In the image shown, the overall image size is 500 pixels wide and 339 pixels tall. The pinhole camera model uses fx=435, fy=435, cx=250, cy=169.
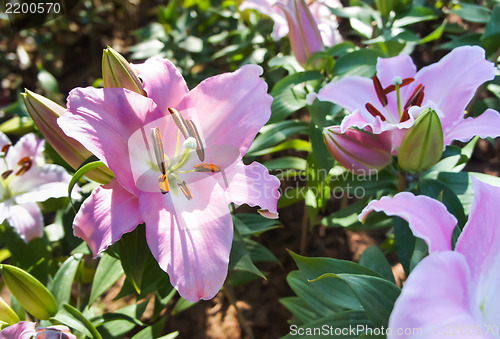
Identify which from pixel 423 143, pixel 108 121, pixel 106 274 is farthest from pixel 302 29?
pixel 106 274

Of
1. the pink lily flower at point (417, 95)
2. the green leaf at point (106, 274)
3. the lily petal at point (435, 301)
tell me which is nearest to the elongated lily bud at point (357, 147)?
the pink lily flower at point (417, 95)

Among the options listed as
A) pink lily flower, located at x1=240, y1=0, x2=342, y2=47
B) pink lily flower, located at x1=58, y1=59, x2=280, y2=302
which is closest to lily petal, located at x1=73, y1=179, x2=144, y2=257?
pink lily flower, located at x1=58, y1=59, x2=280, y2=302

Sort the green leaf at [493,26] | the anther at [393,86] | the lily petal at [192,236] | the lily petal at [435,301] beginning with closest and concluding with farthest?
the lily petal at [435,301]
the lily petal at [192,236]
the anther at [393,86]
the green leaf at [493,26]

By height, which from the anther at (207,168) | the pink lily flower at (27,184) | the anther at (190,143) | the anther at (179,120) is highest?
the anther at (179,120)

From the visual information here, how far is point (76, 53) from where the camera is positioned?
2387 mm

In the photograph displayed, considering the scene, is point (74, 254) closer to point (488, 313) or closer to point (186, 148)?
point (186, 148)

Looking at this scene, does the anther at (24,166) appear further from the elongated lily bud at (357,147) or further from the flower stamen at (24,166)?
the elongated lily bud at (357,147)

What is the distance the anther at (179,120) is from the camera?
0.65 m

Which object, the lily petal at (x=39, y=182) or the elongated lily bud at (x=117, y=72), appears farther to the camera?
the lily petal at (x=39, y=182)

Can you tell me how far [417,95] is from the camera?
75 centimetres

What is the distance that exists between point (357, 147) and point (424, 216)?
0.27m

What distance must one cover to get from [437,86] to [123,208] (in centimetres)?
57

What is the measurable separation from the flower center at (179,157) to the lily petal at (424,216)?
26cm

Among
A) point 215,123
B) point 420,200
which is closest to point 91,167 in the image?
point 215,123
